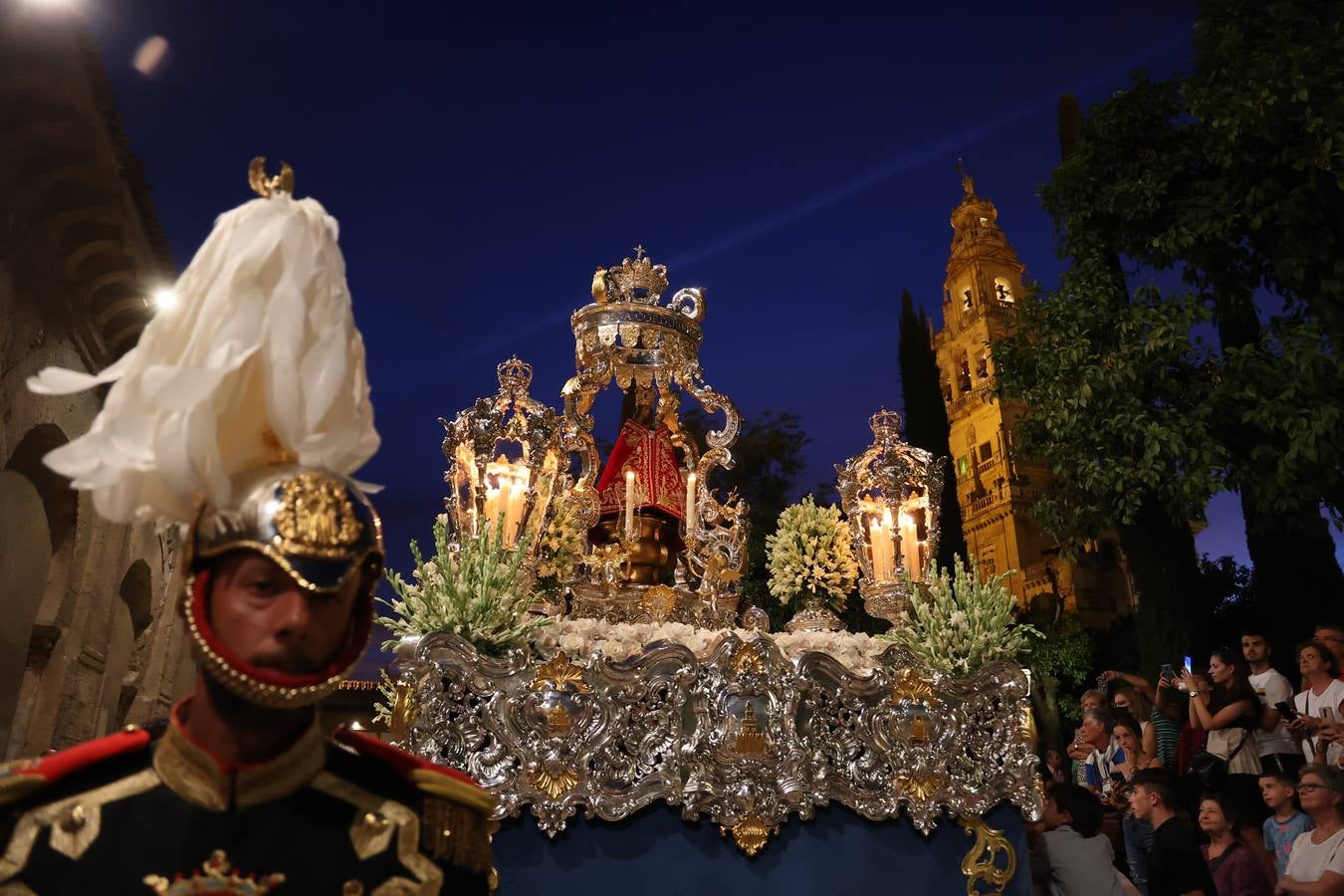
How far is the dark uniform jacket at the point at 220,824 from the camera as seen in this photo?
5.99 feet

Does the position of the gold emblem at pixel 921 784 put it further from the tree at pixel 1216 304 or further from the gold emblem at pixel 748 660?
the tree at pixel 1216 304

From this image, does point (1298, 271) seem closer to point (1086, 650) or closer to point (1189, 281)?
point (1189, 281)

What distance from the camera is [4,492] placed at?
8344 mm

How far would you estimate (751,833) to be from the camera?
5.13 metres

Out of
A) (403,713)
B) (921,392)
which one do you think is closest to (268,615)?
(403,713)

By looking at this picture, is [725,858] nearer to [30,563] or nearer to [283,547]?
[283,547]

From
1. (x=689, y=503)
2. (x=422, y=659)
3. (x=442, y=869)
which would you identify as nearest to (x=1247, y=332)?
(x=689, y=503)

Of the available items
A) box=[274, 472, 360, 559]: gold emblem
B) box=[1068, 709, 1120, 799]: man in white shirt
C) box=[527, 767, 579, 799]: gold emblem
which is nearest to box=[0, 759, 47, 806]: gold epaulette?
box=[274, 472, 360, 559]: gold emblem

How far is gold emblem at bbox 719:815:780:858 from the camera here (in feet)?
16.8

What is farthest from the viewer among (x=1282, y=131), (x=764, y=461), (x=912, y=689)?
(x=764, y=461)

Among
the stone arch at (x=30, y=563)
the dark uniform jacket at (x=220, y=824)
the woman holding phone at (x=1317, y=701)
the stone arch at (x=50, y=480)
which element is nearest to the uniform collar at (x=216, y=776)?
the dark uniform jacket at (x=220, y=824)

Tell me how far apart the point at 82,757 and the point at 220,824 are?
1.08 ft

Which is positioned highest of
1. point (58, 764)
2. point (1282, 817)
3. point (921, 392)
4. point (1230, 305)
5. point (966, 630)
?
point (921, 392)

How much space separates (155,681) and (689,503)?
9.50 meters
